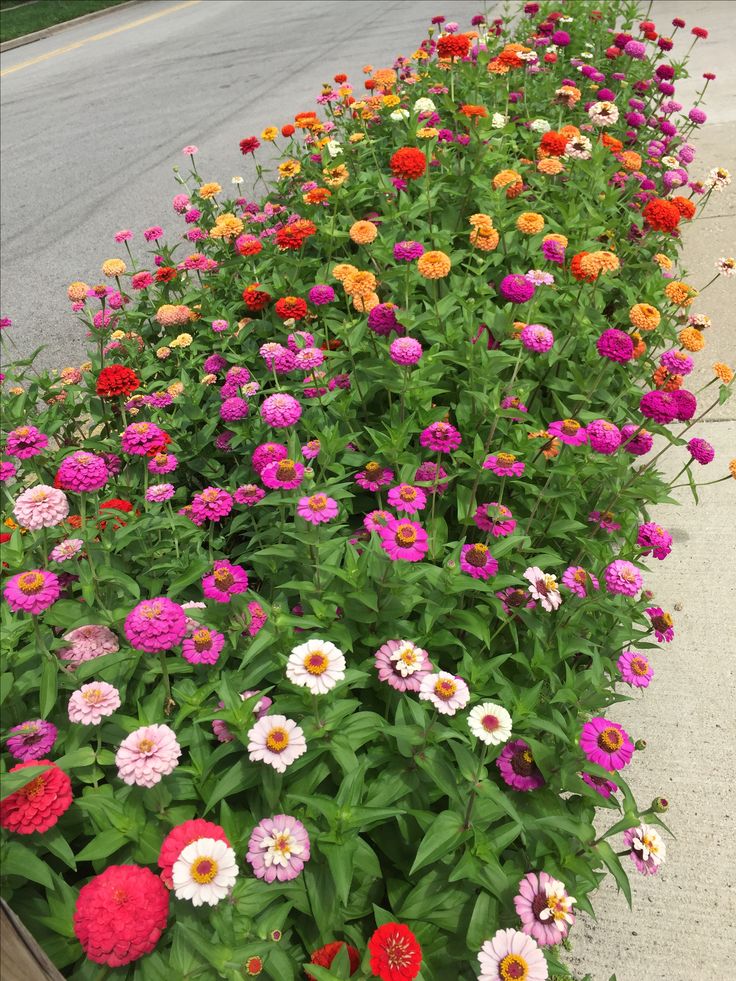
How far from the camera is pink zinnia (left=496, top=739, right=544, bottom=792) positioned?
1.56 metres

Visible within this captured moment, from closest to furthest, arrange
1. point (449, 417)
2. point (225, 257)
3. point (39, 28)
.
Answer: point (449, 417), point (225, 257), point (39, 28)

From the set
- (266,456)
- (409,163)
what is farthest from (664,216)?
(266,456)

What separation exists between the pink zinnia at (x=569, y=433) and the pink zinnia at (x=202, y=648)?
1.30m

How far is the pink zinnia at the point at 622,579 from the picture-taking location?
1.84m

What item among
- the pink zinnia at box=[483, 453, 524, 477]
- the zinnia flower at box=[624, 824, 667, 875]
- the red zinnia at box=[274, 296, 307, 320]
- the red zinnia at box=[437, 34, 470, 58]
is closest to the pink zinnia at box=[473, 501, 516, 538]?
the pink zinnia at box=[483, 453, 524, 477]

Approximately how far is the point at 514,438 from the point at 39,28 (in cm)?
2032

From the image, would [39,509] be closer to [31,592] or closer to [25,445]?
[31,592]

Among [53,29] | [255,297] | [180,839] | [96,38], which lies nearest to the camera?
[180,839]

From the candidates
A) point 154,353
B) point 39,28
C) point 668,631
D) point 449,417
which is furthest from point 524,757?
point 39,28

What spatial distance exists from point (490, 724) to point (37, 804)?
986 millimetres

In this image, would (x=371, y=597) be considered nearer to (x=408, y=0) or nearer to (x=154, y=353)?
(x=154, y=353)

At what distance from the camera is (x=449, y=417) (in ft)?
8.79

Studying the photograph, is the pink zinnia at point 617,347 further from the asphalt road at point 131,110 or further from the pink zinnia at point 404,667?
the asphalt road at point 131,110

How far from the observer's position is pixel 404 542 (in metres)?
1.74
